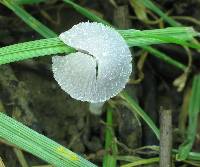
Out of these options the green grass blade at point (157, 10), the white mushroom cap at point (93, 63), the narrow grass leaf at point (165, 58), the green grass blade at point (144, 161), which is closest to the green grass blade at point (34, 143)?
the white mushroom cap at point (93, 63)

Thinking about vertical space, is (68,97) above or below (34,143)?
above

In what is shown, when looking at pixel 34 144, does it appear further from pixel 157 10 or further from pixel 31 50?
pixel 157 10

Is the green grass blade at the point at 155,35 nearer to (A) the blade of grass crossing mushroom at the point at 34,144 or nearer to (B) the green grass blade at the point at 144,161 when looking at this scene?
(A) the blade of grass crossing mushroom at the point at 34,144

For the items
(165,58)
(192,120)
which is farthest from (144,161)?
(165,58)

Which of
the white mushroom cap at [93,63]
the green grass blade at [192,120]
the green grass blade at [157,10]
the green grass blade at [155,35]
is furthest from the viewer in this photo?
the green grass blade at [157,10]

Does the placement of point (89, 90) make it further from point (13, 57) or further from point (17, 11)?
point (17, 11)

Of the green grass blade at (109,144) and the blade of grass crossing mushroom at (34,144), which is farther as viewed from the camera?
the green grass blade at (109,144)

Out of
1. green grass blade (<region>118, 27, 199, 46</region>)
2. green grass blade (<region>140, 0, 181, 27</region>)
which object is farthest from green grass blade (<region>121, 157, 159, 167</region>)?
green grass blade (<region>140, 0, 181, 27</region>)
